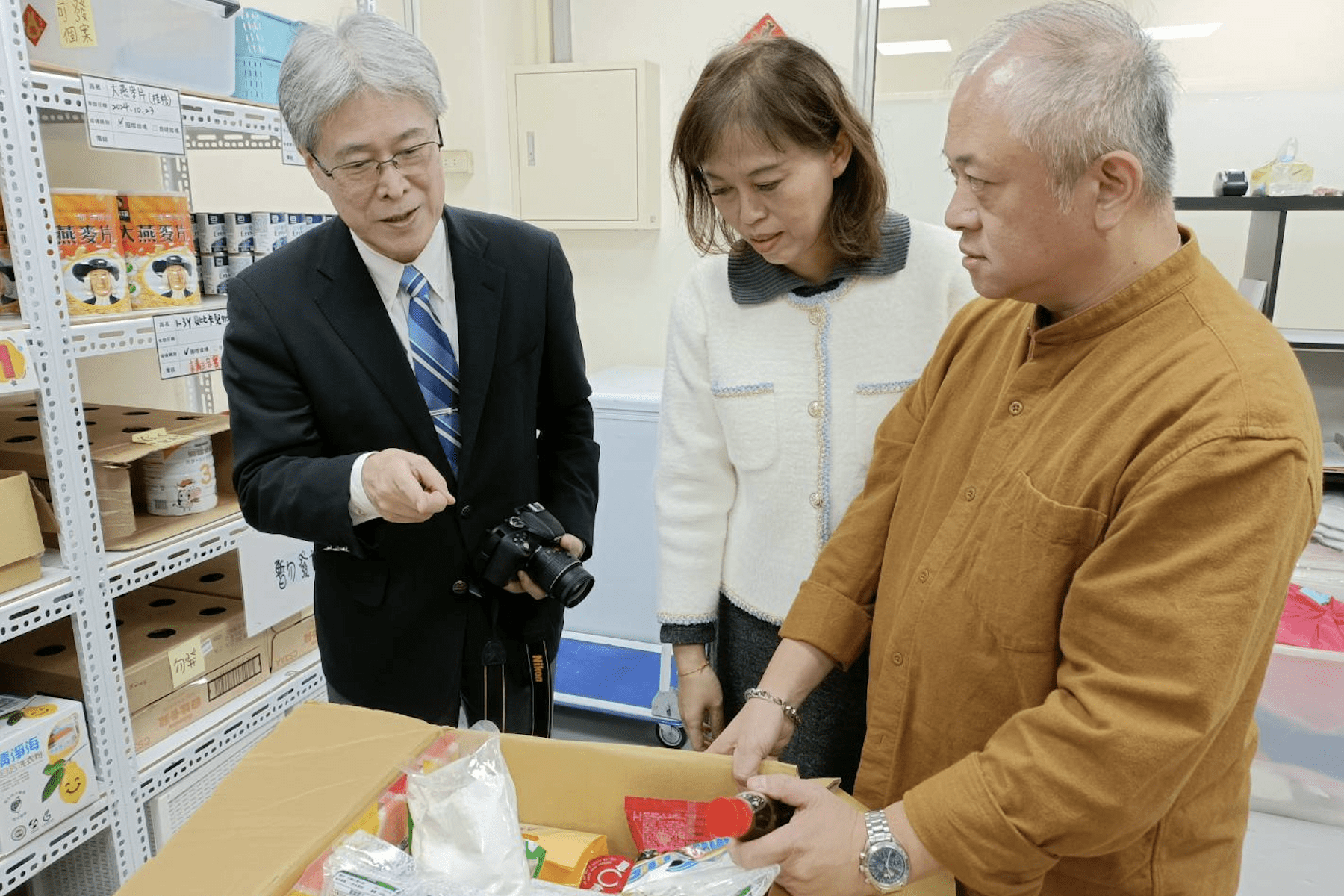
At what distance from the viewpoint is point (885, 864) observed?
2.41ft

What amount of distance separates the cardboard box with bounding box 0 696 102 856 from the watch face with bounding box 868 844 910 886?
1.31 meters

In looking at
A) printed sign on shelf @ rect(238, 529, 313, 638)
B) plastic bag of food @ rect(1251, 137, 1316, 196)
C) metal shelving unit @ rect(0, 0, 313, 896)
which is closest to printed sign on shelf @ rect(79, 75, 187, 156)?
metal shelving unit @ rect(0, 0, 313, 896)

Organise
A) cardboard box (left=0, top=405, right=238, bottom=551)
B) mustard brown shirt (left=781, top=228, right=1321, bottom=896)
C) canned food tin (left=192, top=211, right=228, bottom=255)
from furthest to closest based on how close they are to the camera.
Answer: canned food tin (left=192, top=211, right=228, bottom=255) → cardboard box (left=0, top=405, right=238, bottom=551) → mustard brown shirt (left=781, top=228, right=1321, bottom=896)

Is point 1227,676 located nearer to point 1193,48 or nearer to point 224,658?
point 224,658

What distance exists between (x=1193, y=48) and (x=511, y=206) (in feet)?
7.25

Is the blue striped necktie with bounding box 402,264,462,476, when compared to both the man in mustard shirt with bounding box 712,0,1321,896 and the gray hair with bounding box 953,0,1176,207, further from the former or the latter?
the gray hair with bounding box 953,0,1176,207

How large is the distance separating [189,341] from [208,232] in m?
0.29

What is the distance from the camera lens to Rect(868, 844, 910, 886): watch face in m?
0.73

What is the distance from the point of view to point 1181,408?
68cm

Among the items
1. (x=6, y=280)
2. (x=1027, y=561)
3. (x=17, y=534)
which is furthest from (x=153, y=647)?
(x=1027, y=561)

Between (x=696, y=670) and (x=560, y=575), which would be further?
(x=696, y=670)

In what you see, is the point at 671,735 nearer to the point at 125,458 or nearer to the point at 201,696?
the point at 201,696

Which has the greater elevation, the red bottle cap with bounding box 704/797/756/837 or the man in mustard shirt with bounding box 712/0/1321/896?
the man in mustard shirt with bounding box 712/0/1321/896

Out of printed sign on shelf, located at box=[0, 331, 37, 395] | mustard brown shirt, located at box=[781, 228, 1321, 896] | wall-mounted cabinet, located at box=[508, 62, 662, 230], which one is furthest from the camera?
wall-mounted cabinet, located at box=[508, 62, 662, 230]
